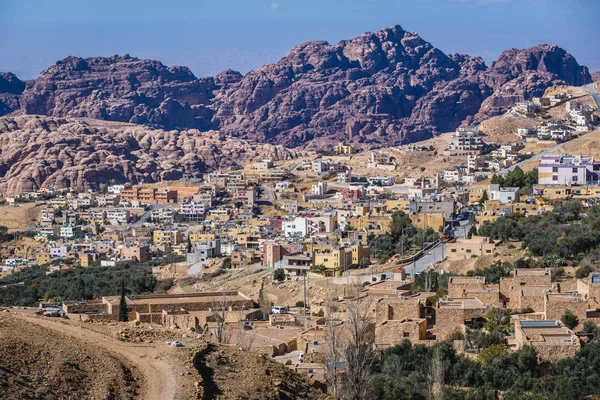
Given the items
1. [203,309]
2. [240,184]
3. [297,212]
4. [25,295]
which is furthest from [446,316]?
[240,184]

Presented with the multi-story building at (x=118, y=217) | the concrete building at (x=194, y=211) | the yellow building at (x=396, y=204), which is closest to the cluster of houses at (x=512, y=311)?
the yellow building at (x=396, y=204)

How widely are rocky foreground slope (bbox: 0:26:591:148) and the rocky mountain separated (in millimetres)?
33087

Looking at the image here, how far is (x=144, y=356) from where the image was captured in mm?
15438

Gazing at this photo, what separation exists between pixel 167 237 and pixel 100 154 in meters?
54.2

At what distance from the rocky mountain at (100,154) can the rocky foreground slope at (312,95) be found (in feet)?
109

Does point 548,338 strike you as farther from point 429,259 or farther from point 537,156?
point 537,156

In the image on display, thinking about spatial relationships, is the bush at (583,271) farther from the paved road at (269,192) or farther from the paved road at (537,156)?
the paved road at (269,192)

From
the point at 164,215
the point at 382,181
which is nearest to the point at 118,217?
the point at 164,215

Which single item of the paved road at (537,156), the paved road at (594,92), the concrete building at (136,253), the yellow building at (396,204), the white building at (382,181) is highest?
the paved road at (594,92)

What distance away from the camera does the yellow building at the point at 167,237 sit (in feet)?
224

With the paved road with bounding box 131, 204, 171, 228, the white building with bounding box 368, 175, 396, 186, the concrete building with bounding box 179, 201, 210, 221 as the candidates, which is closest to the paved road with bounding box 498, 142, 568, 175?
the white building with bounding box 368, 175, 396, 186

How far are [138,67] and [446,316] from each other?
178m

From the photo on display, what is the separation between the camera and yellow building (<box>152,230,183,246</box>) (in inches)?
2687

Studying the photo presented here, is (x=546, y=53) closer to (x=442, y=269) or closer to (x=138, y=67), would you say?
(x=138, y=67)
